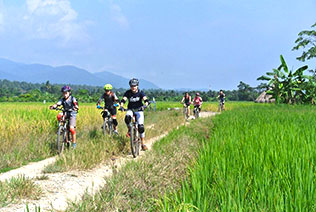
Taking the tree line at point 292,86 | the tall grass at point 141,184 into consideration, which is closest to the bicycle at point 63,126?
the tall grass at point 141,184

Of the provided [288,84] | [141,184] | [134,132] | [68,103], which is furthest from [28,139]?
[288,84]

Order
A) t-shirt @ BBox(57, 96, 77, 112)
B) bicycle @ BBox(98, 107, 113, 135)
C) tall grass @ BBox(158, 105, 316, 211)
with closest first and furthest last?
1. tall grass @ BBox(158, 105, 316, 211)
2. t-shirt @ BBox(57, 96, 77, 112)
3. bicycle @ BBox(98, 107, 113, 135)

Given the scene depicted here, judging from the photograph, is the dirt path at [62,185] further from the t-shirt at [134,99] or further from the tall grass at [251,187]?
the t-shirt at [134,99]

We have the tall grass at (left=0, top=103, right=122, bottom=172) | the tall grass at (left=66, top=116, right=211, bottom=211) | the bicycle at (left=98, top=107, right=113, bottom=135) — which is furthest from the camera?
the bicycle at (left=98, top=107, right=113, bottom=135)

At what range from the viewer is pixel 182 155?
5.66 m

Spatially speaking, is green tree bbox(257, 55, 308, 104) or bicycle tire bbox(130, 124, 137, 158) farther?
green tree bbox(257, 55, 308, 104)

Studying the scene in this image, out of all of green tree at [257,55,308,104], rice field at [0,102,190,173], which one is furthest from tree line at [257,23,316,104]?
rice field at [0,102,190,173]

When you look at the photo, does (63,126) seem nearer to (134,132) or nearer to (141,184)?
(134,132)

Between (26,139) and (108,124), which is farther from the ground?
(108,124)

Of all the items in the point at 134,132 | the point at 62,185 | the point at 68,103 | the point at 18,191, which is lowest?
the point at 62,185

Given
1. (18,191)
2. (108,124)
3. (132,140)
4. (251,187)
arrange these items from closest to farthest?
(251,187) → (18,191) → (132,140) → (108,124)

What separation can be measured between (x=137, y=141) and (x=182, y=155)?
229 centimetres

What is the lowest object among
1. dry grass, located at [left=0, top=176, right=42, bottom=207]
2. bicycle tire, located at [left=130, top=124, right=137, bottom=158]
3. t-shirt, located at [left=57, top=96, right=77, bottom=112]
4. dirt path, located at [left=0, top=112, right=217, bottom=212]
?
dirt path, located at [left=0, top=112, right=217, bottom=212]

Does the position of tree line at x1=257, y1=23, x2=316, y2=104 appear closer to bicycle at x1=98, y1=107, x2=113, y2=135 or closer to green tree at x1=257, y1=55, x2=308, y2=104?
green tree at x1=257, y1=55, x2=308, y2=104
